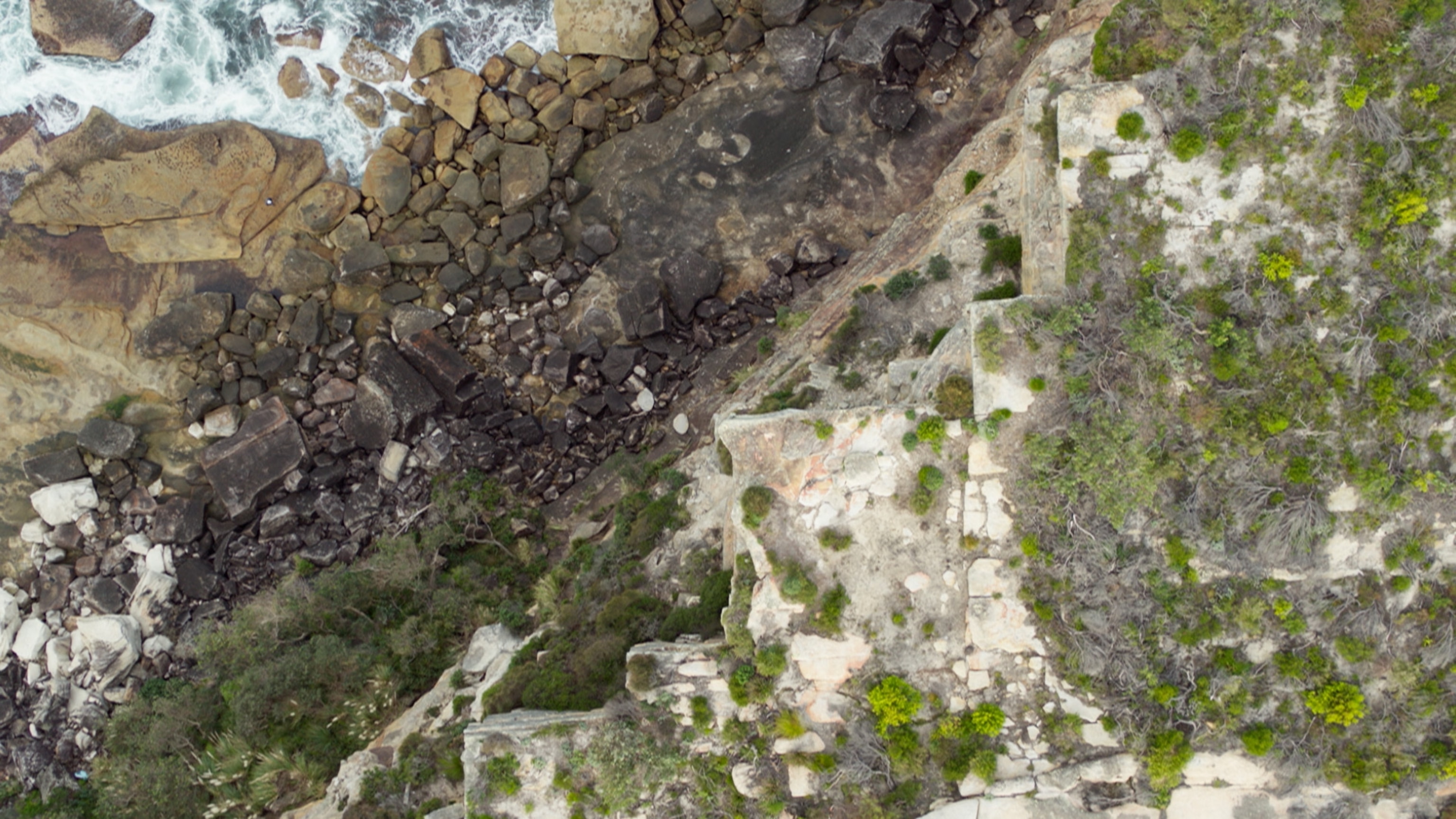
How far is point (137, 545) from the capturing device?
812 inches

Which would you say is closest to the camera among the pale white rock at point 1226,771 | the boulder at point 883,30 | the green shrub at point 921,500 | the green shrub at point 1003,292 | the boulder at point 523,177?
the pale white rock at point 1226,771

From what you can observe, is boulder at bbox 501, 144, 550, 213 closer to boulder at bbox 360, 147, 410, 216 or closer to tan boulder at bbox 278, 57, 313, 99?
boulder at bbox 360, 147, 410, 216

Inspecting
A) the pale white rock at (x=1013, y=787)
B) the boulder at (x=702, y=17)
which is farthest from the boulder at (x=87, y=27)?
the pale white rock at (x=1013, y=787)

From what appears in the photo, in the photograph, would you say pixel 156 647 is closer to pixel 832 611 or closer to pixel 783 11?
pixel 832 611

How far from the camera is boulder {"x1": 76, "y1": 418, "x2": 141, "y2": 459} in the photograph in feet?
67.9

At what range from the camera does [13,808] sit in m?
18.4

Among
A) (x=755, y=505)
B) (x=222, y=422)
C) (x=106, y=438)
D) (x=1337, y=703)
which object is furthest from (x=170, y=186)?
(x=1337, y=703)

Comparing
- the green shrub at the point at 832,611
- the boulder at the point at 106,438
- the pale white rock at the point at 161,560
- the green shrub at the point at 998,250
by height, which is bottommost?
the green shrub at the point at 832,611

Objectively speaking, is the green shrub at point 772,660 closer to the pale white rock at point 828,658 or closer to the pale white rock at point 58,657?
the pale white rock at point 828,658

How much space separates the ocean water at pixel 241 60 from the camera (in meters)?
21.8

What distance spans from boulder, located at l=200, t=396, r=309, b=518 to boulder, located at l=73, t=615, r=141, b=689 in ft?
11.9

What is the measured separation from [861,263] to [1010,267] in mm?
4198

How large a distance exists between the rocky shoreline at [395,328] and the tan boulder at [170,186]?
0.07m

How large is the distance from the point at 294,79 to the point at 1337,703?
2586cm
